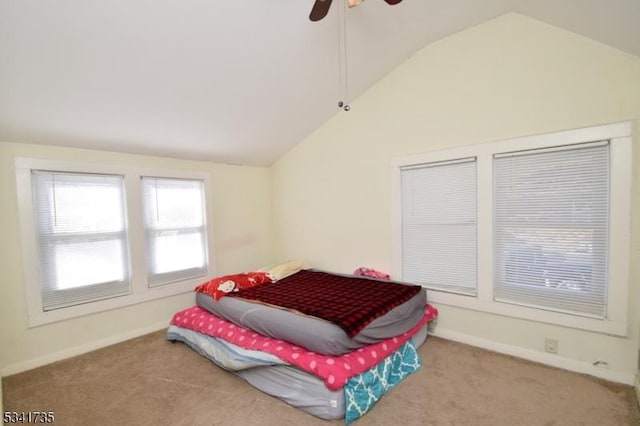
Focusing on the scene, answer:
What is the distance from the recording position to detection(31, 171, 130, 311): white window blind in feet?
8.50

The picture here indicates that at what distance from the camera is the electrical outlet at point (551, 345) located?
2.31m

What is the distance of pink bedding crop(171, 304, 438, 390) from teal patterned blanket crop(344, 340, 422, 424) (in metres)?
0.05

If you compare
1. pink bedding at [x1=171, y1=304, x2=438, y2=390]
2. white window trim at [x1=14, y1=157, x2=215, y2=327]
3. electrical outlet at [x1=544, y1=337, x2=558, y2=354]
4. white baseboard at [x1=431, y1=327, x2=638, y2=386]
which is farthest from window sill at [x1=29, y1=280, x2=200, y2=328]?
electrical outlet at [x1=544, y1=337, x2=558, y2=354]

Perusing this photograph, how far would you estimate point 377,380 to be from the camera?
6.57 feet

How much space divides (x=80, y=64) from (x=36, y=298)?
2.03 meters

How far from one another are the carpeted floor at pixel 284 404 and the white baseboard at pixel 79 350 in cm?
7

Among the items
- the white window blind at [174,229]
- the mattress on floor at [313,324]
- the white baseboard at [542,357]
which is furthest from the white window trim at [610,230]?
the white window blind at [174,229]

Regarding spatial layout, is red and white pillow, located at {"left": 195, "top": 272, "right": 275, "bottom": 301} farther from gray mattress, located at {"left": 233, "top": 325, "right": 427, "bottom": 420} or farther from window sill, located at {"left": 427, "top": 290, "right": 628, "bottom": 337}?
window sill, located at {"left": 427, "top": 290, "right": 628, "bottom": 337}

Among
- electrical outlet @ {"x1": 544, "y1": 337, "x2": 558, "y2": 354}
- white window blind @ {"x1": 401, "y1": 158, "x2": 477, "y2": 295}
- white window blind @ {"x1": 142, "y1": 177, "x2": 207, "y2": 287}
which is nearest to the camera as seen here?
electrical outlet @ {"x1": 544, "y1": 337, "x2": 558, "y2": 354}

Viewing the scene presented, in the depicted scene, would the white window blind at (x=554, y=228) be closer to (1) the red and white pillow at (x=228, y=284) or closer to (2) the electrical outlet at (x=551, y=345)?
(2) the electrical outlet at (x=551, y=345)

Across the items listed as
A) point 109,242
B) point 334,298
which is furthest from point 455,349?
point 109,242

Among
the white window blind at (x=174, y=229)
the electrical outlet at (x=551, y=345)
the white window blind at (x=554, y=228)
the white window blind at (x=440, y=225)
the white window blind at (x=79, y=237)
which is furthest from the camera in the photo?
the white window blind at (x=174, y=229)

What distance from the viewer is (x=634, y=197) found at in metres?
2.03

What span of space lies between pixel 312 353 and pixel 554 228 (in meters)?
2.14
